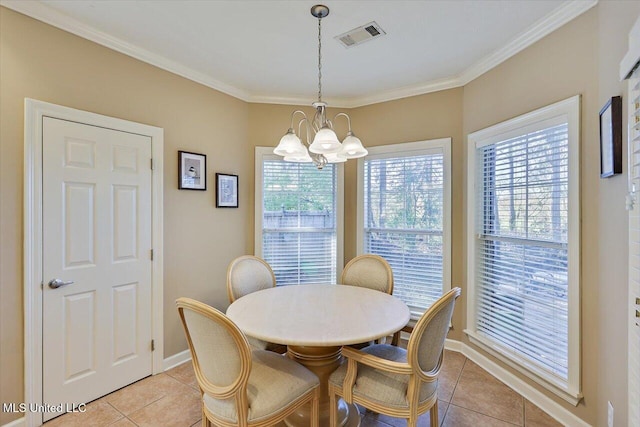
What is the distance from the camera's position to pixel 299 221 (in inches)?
135

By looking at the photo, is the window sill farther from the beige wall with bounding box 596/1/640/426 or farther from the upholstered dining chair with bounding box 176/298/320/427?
the upholstered dining chair with bounding box 176/298/320/427

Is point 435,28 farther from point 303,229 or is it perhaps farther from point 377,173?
point 303,229

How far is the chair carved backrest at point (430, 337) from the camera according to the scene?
1.42 metres

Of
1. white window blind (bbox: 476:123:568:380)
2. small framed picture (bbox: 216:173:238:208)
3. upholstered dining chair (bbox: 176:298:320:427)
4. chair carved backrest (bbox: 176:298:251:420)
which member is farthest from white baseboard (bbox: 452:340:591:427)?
small framed picture (bbox: 216:173:238:208)

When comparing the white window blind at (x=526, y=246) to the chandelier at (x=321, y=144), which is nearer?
the chandelier at (x=321, y=144)

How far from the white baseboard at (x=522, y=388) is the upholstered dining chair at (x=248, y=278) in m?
1.77

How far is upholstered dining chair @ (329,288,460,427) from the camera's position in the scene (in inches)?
56.2

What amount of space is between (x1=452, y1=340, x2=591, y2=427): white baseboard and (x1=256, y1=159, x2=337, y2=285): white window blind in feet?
4.99

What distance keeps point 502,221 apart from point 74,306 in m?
3.33

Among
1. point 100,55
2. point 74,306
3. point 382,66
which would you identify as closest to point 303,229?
point 382,66

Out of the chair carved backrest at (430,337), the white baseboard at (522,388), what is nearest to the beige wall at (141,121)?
the chair carved backrest at (430,337)

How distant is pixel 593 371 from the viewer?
1.79 metres

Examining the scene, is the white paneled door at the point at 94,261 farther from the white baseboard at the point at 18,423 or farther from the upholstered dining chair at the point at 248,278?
the upholstered dining chair at the point at 248,278

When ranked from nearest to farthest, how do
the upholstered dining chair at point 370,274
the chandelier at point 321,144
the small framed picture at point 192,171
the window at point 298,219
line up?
the chandelier at point 321,144 < the upholstered dining chair at point 370,274 < the small framed picture at point 192,171 < the window at point 298,219
